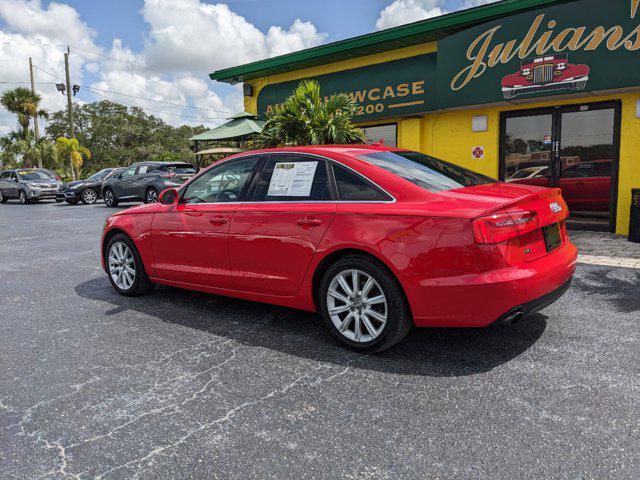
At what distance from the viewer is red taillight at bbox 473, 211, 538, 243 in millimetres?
3217

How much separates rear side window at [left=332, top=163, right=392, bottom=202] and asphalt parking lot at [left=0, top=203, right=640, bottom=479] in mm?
1168

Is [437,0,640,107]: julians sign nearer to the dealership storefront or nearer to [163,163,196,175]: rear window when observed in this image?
the dealership storefront

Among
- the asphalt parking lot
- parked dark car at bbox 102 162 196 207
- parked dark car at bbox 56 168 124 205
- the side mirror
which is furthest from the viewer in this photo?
parked dark car at bbox 56 168 124 205

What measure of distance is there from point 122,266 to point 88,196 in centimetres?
1706

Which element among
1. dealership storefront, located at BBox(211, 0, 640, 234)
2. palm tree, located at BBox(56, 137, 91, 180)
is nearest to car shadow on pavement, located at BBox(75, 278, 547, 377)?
dealership storefront, located at BBox(211, 0, 640, 234)

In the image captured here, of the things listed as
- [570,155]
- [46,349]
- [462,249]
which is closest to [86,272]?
[46,349]

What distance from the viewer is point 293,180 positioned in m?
4.21

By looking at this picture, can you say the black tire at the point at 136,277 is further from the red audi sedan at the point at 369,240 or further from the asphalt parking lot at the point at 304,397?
the red audi sedan at the point at 369,240

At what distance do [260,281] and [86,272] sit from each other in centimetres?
382

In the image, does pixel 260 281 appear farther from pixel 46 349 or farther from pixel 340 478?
pixel 340 478

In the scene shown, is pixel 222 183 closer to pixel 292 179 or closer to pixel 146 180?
pixel 292 179

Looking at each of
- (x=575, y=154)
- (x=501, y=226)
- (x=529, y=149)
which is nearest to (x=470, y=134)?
(x=529, y=149)

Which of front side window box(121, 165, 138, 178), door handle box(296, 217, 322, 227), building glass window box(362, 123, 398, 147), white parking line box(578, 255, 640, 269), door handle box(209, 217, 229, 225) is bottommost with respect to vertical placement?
white parking line box(578, 255, 640, 269)

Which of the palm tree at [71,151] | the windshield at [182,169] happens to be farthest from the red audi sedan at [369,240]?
the palm tree at [71,151]
